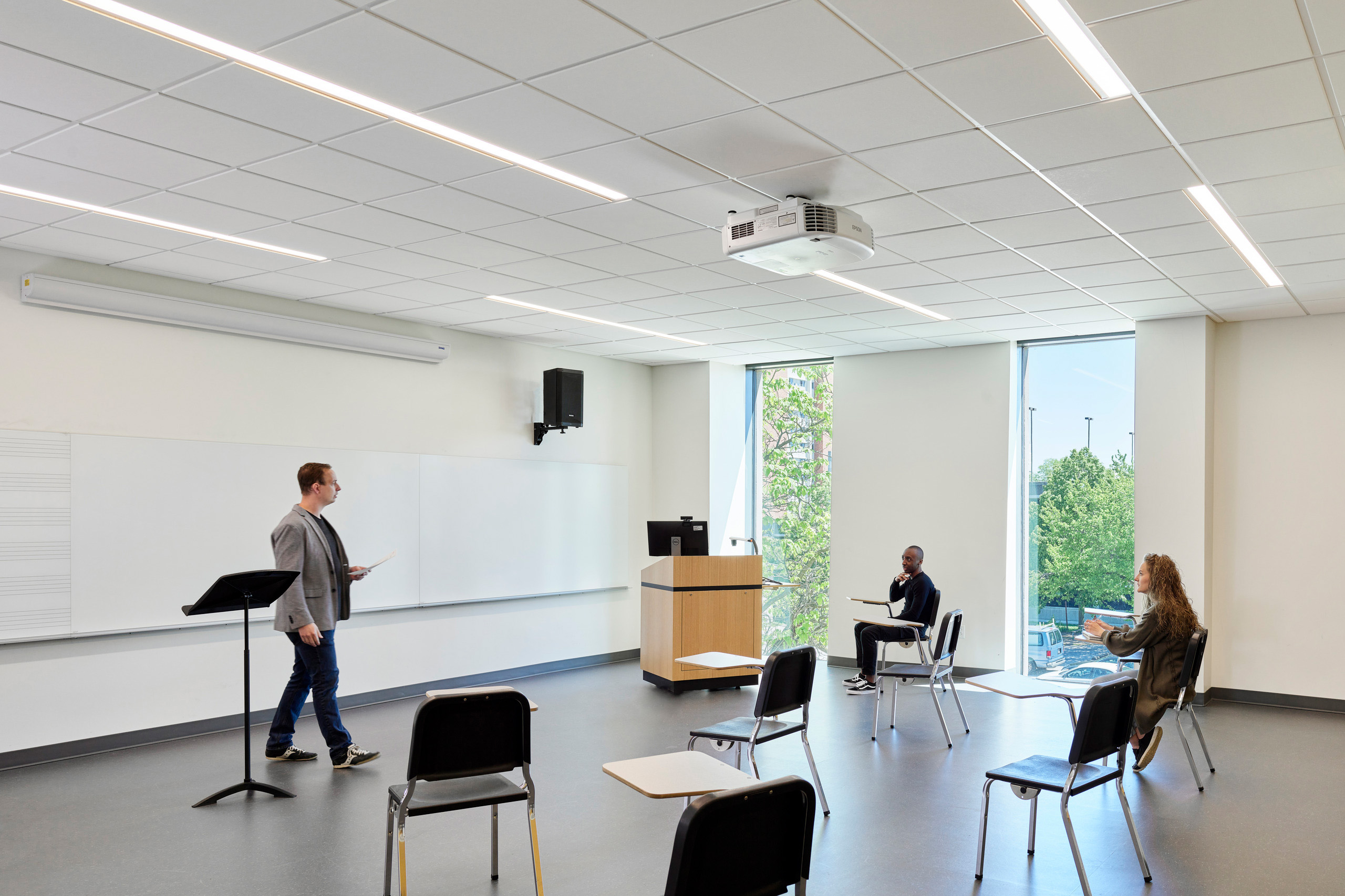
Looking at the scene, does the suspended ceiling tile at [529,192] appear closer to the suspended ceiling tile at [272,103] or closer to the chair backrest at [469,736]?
the suspended ceiling tile at [272,103]

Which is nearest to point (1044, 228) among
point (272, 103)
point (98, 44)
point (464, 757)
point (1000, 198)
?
point (1000, 198)

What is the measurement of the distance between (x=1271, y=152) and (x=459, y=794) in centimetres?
426

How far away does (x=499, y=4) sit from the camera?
2.87m

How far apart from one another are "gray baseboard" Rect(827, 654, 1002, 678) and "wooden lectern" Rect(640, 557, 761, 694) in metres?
1.38

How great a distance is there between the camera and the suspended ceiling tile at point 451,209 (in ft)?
15.5

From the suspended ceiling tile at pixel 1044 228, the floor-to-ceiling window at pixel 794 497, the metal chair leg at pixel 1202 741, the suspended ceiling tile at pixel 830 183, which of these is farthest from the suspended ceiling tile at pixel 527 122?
the floor-to-ceiling window at pixel 794 497

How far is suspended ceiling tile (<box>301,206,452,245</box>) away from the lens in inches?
198

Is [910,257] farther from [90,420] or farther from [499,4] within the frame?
[90,420]

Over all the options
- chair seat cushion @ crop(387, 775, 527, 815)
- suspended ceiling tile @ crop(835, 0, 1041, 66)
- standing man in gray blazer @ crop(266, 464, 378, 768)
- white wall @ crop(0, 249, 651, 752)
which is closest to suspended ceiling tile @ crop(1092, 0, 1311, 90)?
suspended ceiling tile @ crop(835, 0, 1041, 66)

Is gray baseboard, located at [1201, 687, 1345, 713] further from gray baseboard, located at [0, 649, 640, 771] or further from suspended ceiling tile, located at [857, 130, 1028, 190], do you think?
gray baseboard, located at [0, 649, 640, 771]

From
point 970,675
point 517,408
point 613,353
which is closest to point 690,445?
point 613,353

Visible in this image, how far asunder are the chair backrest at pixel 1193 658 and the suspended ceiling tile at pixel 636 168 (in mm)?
3639

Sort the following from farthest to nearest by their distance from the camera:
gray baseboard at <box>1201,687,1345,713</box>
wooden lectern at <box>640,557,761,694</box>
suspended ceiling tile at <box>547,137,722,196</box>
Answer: wooden lectern at <box>640,557,761,694</box>
gray baseboard at <box>1201,687,1345,713</box>
suspended ceiling tile at <box>547,137,722,196</box>

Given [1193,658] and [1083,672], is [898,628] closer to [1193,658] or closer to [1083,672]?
[1083,672]
